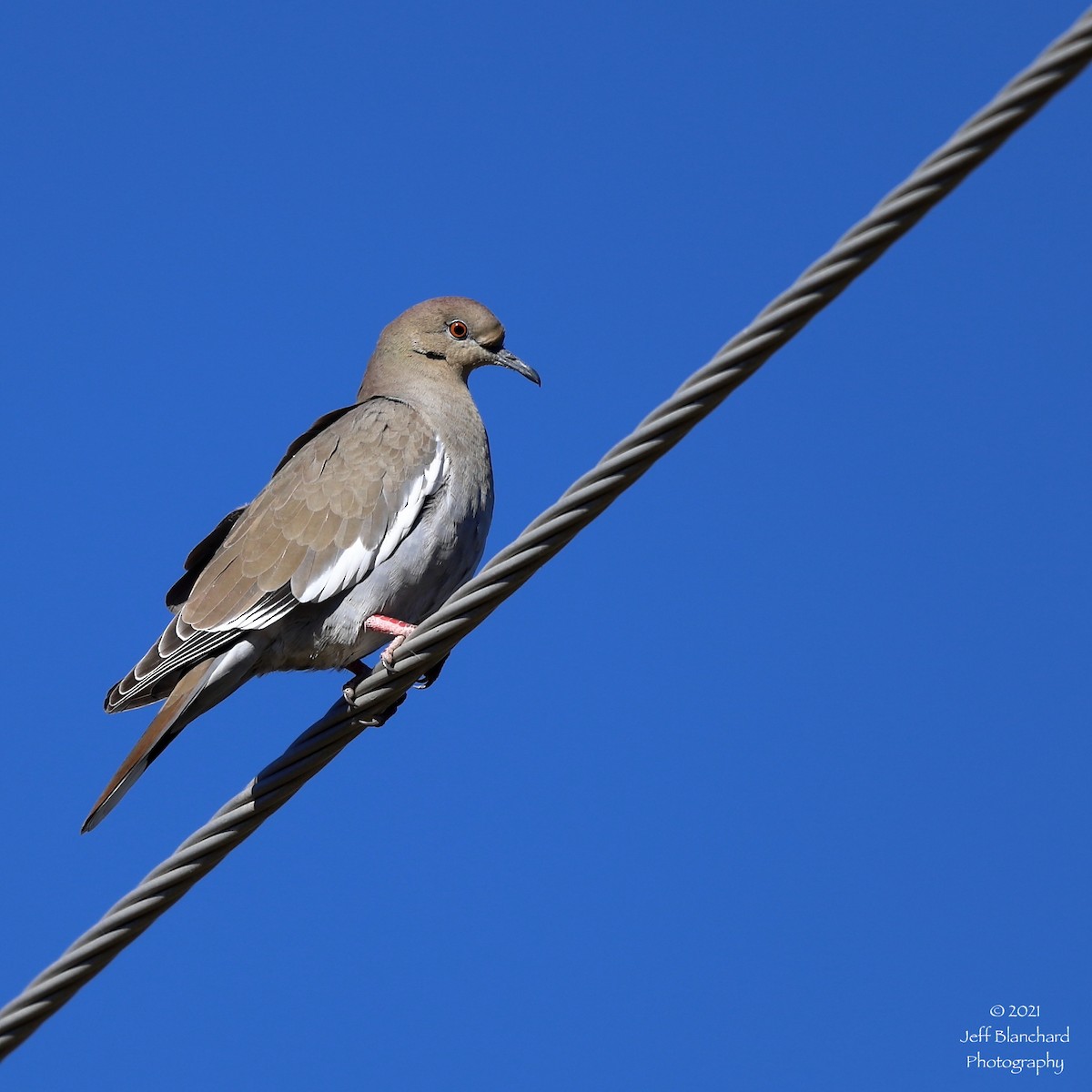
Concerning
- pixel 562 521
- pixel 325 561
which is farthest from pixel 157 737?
pixel 562 521

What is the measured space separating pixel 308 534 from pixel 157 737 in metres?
0.97

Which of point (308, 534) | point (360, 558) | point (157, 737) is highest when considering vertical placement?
point (308, 534)

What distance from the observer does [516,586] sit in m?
3.42

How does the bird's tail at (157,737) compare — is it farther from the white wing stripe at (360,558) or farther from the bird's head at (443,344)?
the bird's head at (443,344)

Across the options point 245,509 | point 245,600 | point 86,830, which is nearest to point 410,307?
point 245,509

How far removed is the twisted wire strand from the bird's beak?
298 cm

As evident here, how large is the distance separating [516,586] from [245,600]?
211 centimetres

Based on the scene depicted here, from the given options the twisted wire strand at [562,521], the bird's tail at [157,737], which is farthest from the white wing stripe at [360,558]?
the twisted wire strand at [562,521]

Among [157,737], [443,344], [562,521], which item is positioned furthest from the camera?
[443,344]

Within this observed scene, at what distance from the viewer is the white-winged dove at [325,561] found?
5.18 meters

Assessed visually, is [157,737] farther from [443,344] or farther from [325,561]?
[443,344]

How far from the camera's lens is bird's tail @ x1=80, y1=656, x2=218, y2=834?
4.75 metres

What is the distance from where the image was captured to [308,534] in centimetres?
544

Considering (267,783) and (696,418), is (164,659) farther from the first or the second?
(696,418)
